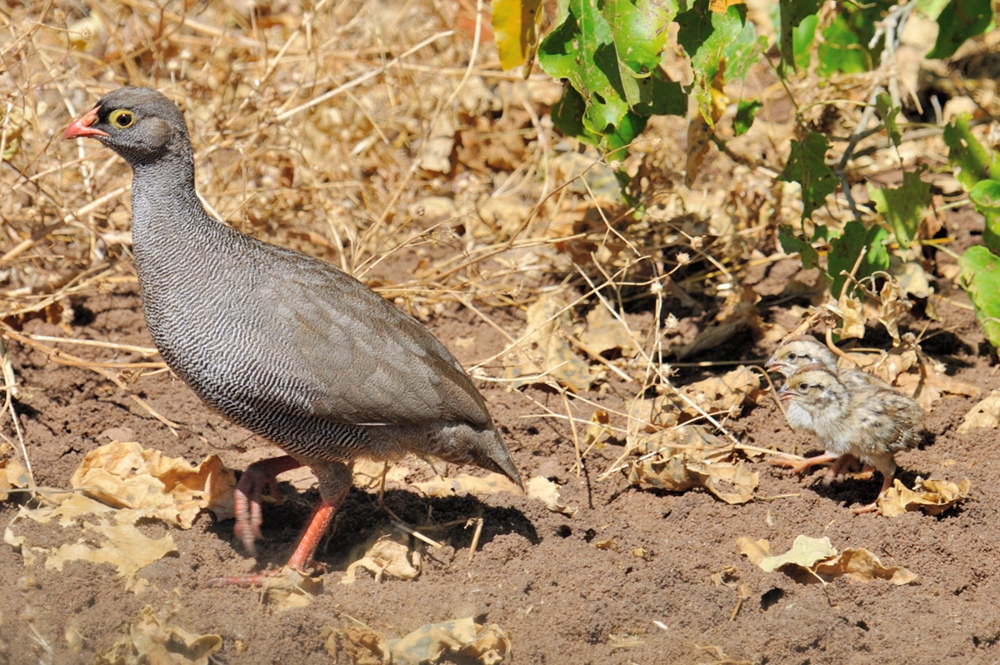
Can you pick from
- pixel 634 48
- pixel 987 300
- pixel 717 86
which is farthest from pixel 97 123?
pixel 987 300

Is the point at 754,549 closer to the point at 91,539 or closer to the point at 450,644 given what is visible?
the point at 450,644

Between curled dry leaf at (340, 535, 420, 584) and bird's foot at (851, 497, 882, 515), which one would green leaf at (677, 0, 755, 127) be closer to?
bird's foot at (851, 497, 882, 515)

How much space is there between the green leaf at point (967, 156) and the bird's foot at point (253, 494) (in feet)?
12.3

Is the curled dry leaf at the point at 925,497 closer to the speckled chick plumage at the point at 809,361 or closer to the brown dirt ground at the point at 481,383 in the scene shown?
the brown dirt ground at the point at 481,383

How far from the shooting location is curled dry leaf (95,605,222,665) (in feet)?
12.7

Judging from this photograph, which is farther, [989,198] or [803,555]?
[989,198]

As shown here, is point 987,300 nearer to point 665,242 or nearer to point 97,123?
point 665,242

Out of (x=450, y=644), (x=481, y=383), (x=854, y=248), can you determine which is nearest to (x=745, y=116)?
(x=854, y=248)

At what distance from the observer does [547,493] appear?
5410 mm

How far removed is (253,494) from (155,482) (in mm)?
456

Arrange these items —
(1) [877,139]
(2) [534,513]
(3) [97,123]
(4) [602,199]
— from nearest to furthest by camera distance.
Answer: (3) [97,123] → (2) [534,513] → (4) [602,199] → (1) [877,139]

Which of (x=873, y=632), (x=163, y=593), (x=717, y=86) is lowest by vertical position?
(x=873, y=632)

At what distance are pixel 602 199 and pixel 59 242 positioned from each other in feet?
10.9

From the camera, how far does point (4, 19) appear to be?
6.36 metres
